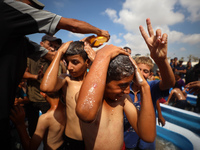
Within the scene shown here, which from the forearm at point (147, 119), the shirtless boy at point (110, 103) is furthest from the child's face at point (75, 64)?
the forearm at point (147, 119)

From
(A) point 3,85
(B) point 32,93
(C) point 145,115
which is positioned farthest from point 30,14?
(B) point 32,93

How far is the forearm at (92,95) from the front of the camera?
0.86 m

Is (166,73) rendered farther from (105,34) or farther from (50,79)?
(50,79)

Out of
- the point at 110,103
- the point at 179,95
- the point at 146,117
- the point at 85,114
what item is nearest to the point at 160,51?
the point at 146,117

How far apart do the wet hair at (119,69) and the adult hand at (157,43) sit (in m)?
0.39

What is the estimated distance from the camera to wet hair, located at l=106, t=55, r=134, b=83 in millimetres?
1073

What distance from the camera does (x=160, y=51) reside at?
1210 mm

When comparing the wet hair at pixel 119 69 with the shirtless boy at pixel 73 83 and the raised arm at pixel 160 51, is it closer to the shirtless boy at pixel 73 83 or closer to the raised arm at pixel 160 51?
the raised arm at pixel 160 51

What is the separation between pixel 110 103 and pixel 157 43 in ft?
2.92

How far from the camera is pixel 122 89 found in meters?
1.10

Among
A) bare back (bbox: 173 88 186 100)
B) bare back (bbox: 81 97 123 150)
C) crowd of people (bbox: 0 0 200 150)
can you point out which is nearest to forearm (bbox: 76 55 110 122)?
crowd of people (bbox: 0 0 200 150)

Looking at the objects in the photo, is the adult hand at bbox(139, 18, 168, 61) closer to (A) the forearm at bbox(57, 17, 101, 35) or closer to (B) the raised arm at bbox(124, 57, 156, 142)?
(B) the raised arm at bbox(124, 57, 156, 142)

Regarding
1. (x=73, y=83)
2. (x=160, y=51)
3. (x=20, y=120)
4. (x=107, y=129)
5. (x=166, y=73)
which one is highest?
(x=160, y=51)

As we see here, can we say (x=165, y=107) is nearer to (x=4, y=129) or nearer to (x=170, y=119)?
(x=170, y=119)
